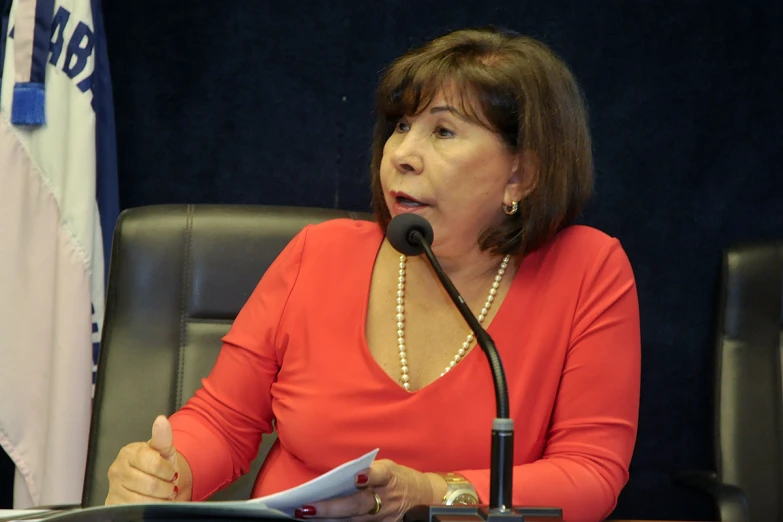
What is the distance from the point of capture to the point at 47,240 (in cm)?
210

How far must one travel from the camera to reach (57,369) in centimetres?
206

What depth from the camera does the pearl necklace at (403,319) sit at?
1.50 m

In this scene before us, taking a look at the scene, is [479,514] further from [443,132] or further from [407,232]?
[443,132]

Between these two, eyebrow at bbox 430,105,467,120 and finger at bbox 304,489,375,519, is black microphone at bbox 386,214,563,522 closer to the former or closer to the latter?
finger at bbox 304,489,375,519

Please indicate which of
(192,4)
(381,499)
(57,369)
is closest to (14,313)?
(57,369)

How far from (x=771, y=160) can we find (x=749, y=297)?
0.58m

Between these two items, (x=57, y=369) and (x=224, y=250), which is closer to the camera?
(x=224, y=250)

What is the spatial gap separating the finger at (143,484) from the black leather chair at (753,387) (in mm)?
1138

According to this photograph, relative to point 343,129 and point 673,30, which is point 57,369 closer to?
point 343,129

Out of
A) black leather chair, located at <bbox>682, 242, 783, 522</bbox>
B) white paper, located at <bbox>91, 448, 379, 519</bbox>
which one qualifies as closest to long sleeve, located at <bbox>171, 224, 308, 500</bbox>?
white paper, located at <bbox>91, 448, 379, 519</bbox>

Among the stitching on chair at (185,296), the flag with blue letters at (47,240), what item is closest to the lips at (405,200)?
the stitching on chair at (185,296)

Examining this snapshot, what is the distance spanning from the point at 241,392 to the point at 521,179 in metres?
0.55

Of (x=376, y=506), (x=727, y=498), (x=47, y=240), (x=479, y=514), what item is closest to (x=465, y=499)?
(x=376, y=506)

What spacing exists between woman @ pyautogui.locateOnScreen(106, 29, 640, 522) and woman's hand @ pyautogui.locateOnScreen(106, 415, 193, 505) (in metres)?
0.07
